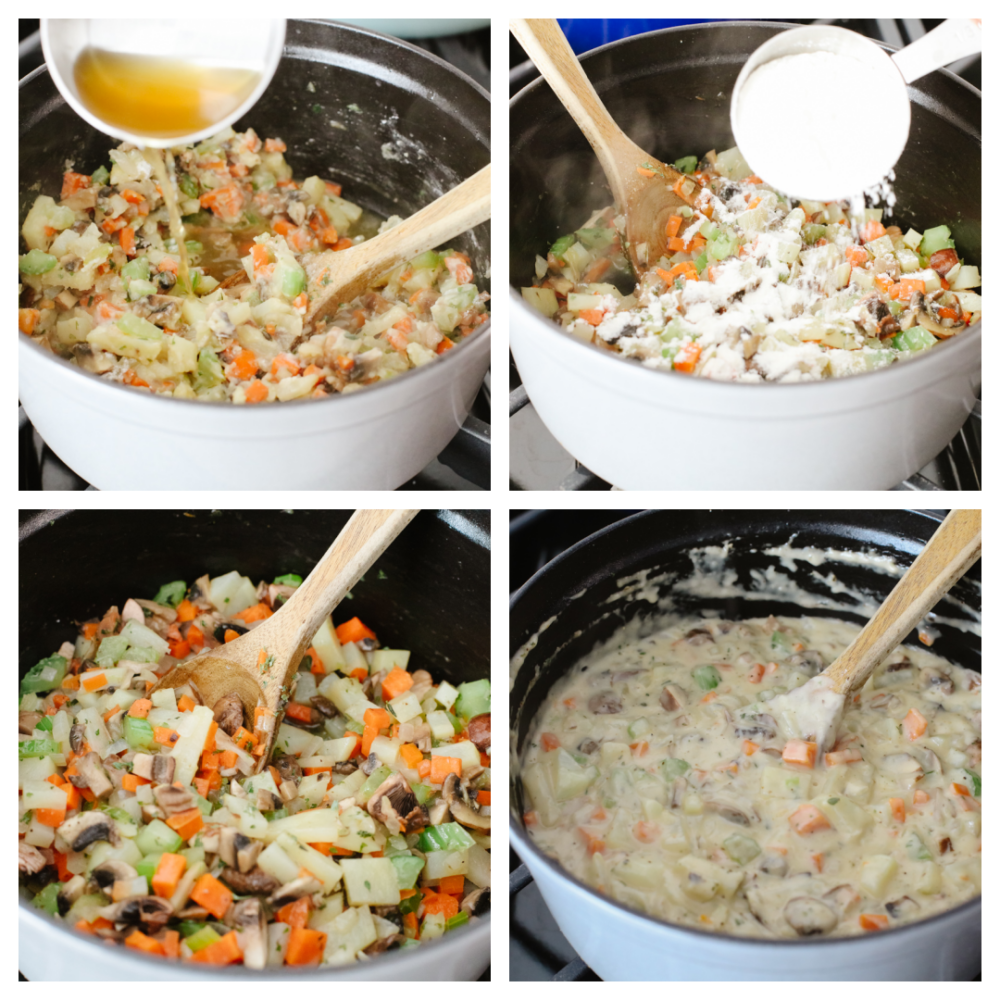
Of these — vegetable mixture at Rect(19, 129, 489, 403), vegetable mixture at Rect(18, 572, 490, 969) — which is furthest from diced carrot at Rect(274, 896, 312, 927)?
vegetable mixture at Rect(19, 129, 489, 403)

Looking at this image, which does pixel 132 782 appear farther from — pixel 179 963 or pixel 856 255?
pixel 856 255

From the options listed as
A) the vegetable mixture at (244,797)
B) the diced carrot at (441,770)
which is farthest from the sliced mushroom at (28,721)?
the diced carrot at (441,770)

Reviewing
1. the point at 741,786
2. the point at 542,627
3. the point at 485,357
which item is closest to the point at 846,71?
the point at 485,357

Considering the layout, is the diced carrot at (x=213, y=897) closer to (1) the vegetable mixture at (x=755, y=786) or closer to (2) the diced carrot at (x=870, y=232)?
(1) the vegetable mixture at (x=755, y=786)

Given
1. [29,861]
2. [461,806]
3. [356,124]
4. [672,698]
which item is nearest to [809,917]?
[672,698]

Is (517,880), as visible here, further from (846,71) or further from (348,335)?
(846,71)
